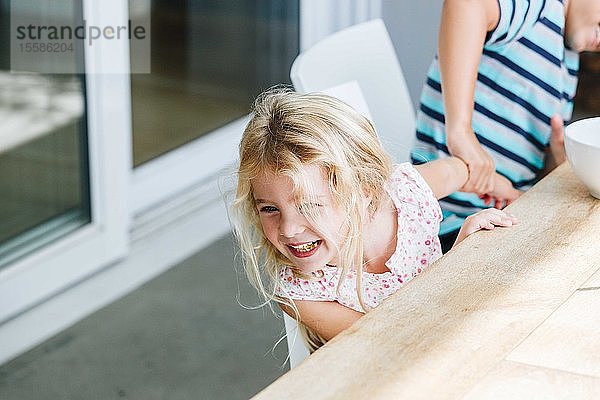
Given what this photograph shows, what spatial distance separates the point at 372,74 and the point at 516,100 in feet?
0.92

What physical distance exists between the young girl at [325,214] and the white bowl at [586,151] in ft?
0.44

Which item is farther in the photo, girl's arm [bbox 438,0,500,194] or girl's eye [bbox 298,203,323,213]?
girl's arm [bbox 438,0,500,194]

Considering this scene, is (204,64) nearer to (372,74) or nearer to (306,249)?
(372,74)

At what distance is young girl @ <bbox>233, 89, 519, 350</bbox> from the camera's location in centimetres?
133

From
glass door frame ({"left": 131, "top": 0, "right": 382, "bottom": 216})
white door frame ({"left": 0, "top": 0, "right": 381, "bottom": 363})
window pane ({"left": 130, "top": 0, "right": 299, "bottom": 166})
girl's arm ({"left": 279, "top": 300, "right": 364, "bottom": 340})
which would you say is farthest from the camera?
window pane ({"left": 130, "top": 0, "right": 299, "bottom": 166})

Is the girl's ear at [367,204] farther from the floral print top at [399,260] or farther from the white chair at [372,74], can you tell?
the white chair at [372,74]

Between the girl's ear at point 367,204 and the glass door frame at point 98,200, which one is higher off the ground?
the girl's ear at point 367,204

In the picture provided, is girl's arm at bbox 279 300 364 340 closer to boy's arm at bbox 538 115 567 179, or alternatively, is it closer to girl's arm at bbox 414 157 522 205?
girl's arm at bbox 414 157 522 205

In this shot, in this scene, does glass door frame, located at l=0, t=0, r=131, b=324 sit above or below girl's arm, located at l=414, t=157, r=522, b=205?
below

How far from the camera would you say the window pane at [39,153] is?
8.22ft

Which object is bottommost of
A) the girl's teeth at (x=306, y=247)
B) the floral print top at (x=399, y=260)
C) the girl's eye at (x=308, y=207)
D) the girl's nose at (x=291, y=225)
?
the floral print top at (x=399, y=260)

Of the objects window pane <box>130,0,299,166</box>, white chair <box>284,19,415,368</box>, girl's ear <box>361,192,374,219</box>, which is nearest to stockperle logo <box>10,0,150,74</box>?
window pane <box>130,0,299,166</box>

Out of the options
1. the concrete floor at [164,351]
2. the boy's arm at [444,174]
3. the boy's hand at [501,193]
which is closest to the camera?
the boy's arm at [444,174]

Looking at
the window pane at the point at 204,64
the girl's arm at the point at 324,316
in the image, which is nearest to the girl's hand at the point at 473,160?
the girl's arm at the point at 324,316
